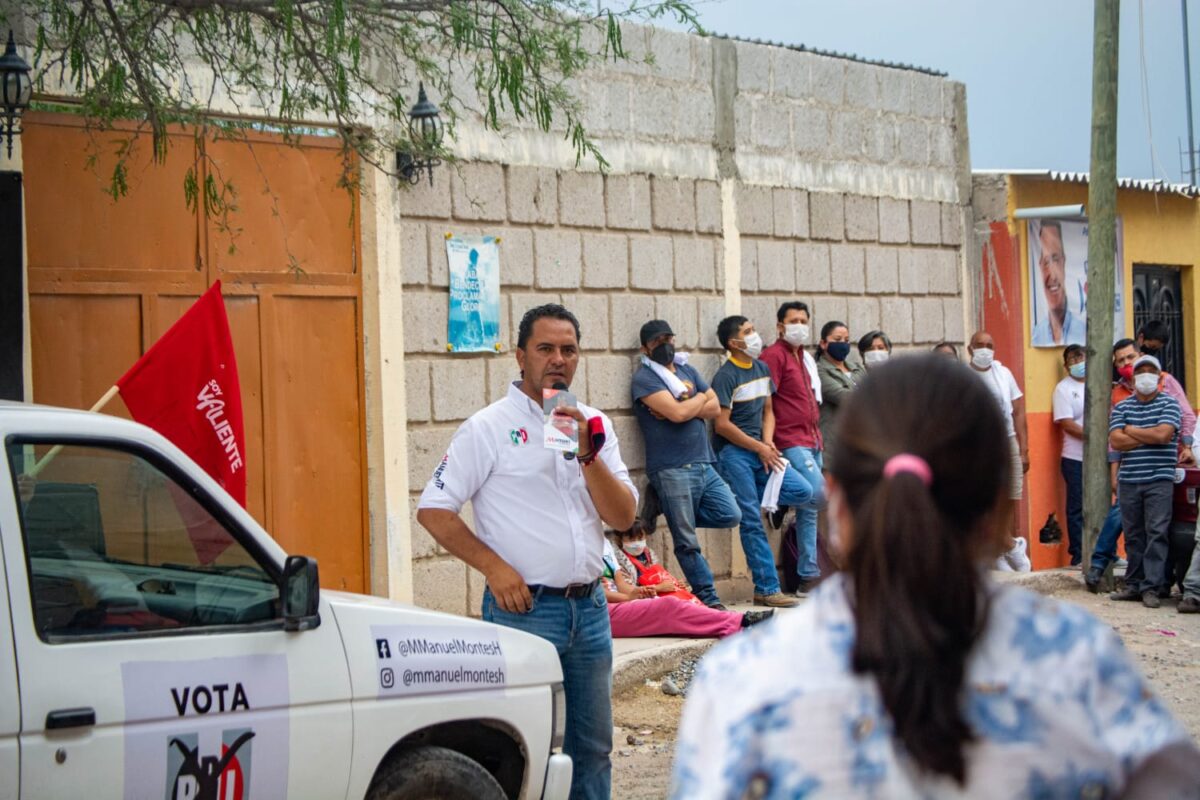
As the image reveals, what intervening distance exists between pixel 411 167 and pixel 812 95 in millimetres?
4715

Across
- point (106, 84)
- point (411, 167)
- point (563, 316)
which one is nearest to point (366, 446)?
point (411, 167)

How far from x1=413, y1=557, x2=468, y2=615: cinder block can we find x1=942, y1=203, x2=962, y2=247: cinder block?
6.61 meters

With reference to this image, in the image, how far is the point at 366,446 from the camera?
9.71 meters

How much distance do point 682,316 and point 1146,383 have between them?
3892 millimetres

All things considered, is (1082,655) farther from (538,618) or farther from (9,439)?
(538,618)

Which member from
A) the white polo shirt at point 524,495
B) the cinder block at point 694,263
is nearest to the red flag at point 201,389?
the white polo shirt at point 524,495

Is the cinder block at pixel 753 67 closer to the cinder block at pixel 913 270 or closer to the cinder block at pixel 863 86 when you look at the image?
the cinder block at pixel 863 86

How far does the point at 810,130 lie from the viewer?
13.2 metres

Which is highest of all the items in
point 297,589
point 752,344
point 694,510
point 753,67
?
point 753,67

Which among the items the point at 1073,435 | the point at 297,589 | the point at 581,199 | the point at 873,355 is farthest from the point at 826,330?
the point at 297,589

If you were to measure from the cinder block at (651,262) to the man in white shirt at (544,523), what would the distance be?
6.54 m

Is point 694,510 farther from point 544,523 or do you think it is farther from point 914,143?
point 544,523

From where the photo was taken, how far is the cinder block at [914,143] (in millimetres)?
14242

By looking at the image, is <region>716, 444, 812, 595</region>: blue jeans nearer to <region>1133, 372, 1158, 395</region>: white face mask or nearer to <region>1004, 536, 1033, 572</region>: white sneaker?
<region>1133, 372, 1158, 395</region>: white face mask
